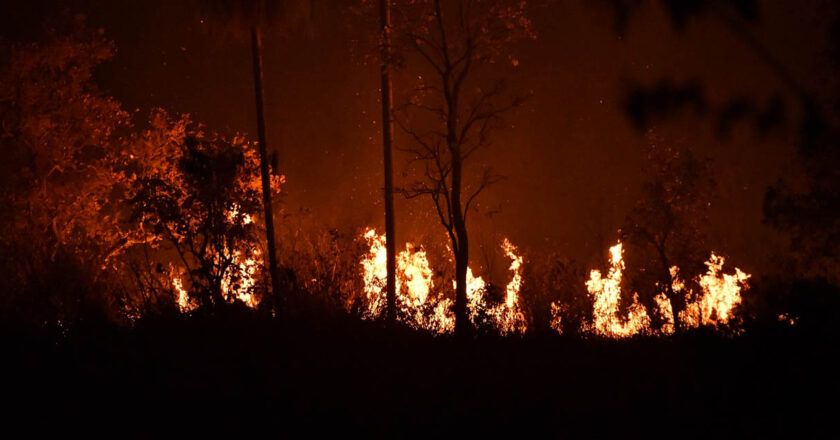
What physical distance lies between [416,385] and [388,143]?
7350 mm

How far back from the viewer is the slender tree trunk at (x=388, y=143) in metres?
12.4

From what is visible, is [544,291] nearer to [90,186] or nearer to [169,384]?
[169,384]

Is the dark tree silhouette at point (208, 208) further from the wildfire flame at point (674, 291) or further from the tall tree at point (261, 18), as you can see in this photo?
the wildfire flame at point (674, 291)

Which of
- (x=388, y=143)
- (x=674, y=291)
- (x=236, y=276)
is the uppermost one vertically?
(x=388, y=143)

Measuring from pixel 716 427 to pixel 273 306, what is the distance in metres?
7.59

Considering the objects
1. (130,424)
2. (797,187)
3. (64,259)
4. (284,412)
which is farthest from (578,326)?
(64,259)

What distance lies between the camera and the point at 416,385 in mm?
7738

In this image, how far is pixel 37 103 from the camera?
20422 millimetres

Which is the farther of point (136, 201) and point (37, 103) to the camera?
point (37, 103)

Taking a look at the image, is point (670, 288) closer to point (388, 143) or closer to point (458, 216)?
point (458, 216)

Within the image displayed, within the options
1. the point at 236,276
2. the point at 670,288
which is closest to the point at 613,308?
the point at 670,288

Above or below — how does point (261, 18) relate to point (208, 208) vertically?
above

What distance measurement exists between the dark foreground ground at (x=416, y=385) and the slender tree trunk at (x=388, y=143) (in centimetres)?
259


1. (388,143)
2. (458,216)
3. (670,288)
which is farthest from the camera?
(670,288)
